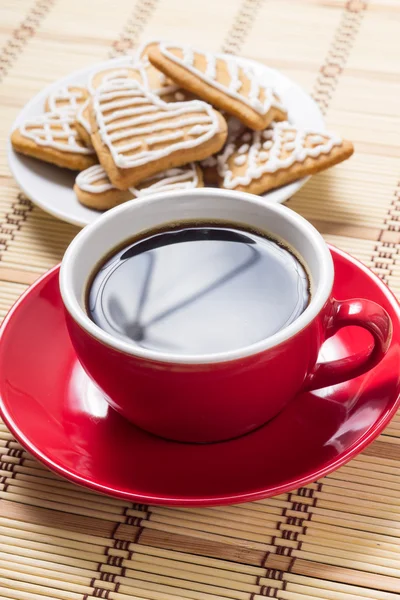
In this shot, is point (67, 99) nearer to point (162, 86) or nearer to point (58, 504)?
point (162, 86)

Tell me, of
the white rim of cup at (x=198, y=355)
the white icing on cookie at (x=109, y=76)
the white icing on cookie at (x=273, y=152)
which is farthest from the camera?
the white icing on cookie at (x=109, y=76)

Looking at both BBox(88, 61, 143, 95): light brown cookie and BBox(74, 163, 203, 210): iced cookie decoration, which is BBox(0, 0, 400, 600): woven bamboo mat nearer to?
BBox(74, 163, 203, 210): iced cookie decoration

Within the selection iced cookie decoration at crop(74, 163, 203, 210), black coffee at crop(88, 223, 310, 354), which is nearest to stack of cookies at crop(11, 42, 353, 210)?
iced cookie decoration at crop(74, 163, 203, 210)

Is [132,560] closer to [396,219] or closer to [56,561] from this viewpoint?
[56,561]

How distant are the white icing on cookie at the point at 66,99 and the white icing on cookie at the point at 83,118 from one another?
3 cm

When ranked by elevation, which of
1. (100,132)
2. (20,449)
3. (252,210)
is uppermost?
(252,210)

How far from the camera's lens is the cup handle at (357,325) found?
623 mm

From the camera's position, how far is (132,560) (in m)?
0.63

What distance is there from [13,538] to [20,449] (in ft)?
0.31

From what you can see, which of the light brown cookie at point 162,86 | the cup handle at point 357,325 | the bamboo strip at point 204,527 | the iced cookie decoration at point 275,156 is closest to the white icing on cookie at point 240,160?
the iced cookie decoration at point 275,156

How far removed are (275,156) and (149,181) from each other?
16cm

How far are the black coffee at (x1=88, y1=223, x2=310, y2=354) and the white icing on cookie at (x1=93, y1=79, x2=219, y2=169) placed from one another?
26 centimetres

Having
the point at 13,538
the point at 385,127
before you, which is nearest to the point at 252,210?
the point at 13,538

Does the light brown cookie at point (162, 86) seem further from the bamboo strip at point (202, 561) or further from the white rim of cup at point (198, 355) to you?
the bamboo strip at point (202, 561)
